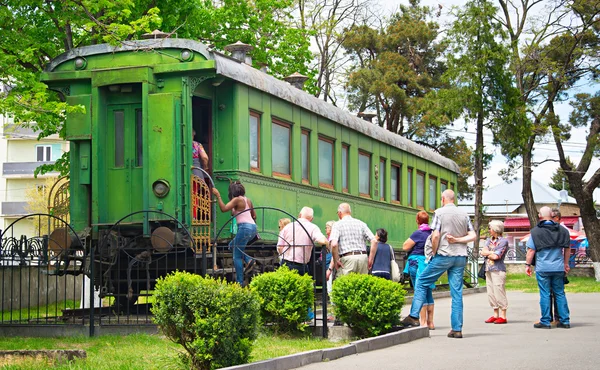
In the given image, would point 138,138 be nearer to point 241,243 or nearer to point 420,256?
point 241,243

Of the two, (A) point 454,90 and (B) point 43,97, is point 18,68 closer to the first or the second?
(B) point 43,97

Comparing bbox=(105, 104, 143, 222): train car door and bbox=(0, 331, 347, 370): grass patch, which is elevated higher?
bbox=(105, 104, 143, 222): train car door

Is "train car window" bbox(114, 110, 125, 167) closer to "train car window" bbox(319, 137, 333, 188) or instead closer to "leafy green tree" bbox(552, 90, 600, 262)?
"train car window" bbox(319, 137, 333, 188)

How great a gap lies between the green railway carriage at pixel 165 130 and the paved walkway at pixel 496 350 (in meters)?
3.58

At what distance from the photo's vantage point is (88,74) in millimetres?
13828

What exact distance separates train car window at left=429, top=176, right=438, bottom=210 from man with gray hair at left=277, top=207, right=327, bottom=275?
13.3 m

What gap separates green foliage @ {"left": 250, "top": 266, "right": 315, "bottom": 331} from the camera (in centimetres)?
1101

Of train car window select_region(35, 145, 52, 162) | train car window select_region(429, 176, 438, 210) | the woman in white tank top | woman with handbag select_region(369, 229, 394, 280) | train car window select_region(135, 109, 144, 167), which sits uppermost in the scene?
train car window select_region(35, 145, 52, 162)

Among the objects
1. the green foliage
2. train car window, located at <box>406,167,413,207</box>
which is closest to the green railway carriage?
the green foliage

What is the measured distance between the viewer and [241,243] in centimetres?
1327

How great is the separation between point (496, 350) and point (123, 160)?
19.8ft

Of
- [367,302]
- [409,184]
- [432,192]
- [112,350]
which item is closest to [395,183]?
[409,184]

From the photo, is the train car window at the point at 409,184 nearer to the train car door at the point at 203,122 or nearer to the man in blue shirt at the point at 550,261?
the train car door at the point at 203,122

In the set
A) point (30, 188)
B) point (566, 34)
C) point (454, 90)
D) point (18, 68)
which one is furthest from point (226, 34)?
point (30, 188)
